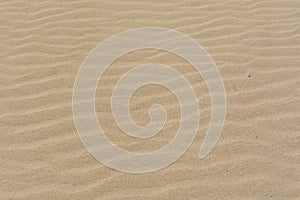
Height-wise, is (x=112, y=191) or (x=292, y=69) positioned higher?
(x=292, y=69)

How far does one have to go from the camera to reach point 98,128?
3840 mm

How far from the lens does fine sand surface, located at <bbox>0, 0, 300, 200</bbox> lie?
3.43 m

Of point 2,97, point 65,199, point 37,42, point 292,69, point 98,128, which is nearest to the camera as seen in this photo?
point 65,199

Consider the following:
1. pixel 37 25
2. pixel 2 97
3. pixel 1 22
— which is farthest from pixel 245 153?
pixel 1 22

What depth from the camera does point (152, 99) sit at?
412 centimetres

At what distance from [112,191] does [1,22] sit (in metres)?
2.60

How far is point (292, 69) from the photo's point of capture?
4430mm

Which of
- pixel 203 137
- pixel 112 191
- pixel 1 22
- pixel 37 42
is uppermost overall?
pixel 1 22

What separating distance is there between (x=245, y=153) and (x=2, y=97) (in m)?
2.17

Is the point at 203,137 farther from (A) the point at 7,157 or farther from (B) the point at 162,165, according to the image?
(A) the point at 7,157

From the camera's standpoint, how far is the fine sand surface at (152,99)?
3430 millimetres

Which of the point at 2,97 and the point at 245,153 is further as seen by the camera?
the point at 2,97

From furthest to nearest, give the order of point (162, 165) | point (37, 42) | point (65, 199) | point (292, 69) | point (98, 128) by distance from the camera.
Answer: point (37, 42), point (292, 69), point (98, 128), point (162, 165), point (65, 199)

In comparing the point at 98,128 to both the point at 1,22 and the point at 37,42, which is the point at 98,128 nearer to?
the point at 37,42
